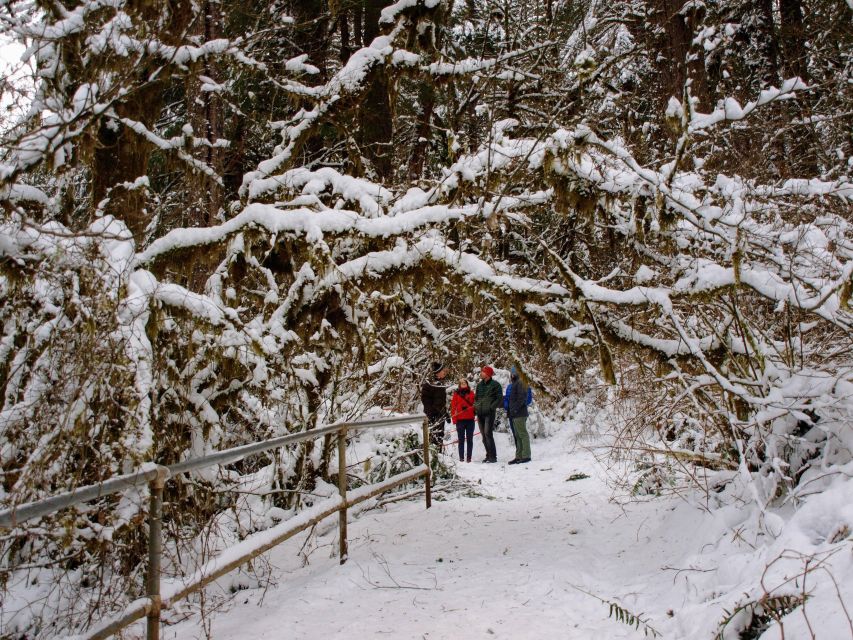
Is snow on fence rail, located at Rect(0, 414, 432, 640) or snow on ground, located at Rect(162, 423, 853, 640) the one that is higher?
snow on fence rail, located at Rect(0, 414, 432, 640)

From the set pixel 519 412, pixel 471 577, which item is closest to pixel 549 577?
pixel 471 577

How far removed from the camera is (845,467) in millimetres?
3973

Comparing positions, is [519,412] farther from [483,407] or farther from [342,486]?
[342,486]

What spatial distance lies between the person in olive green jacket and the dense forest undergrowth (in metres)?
4.15

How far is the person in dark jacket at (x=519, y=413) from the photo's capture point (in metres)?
12.3

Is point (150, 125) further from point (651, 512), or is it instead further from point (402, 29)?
point (651, 512)

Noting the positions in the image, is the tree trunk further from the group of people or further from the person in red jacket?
the person in red jacket

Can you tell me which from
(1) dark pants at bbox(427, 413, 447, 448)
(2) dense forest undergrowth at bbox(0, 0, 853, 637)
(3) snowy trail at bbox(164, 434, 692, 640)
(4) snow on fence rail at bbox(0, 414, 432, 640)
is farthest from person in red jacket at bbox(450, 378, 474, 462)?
(4) snow on fence rail at bbox(0, 414, 432, 640)

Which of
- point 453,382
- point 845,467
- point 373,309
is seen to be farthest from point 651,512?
point 453,382

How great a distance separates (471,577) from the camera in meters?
5.08

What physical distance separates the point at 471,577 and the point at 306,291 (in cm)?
296

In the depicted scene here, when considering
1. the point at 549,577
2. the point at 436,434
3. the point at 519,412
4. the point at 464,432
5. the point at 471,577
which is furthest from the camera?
the point at 464,432

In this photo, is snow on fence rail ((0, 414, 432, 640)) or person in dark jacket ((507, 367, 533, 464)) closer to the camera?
snow on fence rail ((0, 414, 432, 640))

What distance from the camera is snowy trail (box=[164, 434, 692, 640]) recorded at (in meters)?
4.00
